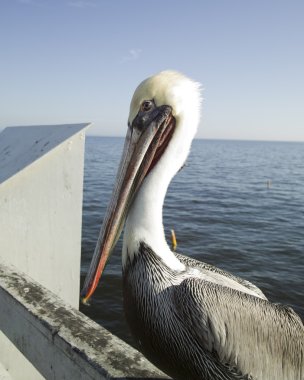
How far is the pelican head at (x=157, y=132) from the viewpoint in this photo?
2680 mm

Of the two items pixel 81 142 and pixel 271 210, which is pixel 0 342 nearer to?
pixel 81 142

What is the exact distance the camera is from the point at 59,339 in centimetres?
139

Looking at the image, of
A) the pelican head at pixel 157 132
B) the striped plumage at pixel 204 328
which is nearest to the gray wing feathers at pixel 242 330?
the striped plumage at pixel 204 328

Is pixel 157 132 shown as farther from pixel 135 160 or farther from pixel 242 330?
pixel 242 330

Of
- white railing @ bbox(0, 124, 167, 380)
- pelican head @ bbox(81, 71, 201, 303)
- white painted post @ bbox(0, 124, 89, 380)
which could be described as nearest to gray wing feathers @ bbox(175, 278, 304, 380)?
pelican head @ bbox(81, 71, 201, 303)

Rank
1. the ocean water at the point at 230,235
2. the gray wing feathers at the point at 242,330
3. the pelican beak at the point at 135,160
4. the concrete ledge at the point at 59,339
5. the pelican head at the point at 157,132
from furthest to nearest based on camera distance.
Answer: the ocean water at the point at 230,235
the pelican head at the point at 157,132
the pelican beak at the point at 135,160
the gray wing feathers at the point at 242,330
the concrete ledge at the point at 59,339

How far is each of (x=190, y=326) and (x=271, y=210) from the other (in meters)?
18.1

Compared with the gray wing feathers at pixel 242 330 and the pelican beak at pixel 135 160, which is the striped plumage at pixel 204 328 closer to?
the gray wing feathers at pixel 242 330

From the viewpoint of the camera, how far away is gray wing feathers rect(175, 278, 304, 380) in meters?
2.31

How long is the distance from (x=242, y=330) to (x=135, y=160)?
1.30 meters

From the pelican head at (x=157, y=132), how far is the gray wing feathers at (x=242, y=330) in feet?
2.29

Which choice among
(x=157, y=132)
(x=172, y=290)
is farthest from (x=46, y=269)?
(x=157, y=132)

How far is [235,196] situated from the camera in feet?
75.6

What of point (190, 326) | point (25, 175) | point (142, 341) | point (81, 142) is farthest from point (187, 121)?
point (142, 341)
